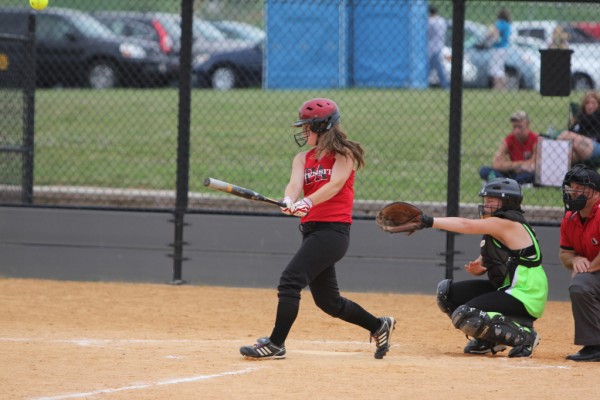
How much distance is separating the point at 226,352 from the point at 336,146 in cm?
157

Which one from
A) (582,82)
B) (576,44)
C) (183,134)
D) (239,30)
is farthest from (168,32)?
(582,82)

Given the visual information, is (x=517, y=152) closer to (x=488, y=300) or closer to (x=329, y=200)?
(x=488, y=300)

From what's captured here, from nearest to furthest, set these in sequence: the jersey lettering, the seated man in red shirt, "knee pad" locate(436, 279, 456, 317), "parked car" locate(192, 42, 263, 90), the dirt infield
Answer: the dirt infield → the jersey lettering → "knee pad" locate(436, 279, 456, 317) → the seated man in red shirt → "parked car" locate(192, 42, 263, 90)

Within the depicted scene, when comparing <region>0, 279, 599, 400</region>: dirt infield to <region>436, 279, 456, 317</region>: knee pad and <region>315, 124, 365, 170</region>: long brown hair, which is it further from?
<region>315, 124, 365, 170</region>: long brown hair

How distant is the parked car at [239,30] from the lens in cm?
1538

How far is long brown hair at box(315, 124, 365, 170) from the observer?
675cm

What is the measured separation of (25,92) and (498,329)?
21.2 ft

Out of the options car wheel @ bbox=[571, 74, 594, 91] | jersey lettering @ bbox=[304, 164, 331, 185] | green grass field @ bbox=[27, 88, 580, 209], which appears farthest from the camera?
green grass field @ bbox=[27, 88, 580, 209]

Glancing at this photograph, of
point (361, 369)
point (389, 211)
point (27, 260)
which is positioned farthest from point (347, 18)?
point (361, 369)

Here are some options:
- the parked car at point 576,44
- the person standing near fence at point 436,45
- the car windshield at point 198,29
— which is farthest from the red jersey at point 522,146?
the car windshield at point 198,29

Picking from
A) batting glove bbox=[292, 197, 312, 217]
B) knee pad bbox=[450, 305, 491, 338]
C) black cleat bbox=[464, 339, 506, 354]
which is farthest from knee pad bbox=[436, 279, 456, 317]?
batting glove bbox=[292, 197, 312, 217]

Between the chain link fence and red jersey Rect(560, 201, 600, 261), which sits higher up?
the chain link fence

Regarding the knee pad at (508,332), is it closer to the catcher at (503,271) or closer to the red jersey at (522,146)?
the catcher at (503,271)

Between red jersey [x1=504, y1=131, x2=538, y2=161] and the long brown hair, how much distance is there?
182 inches
